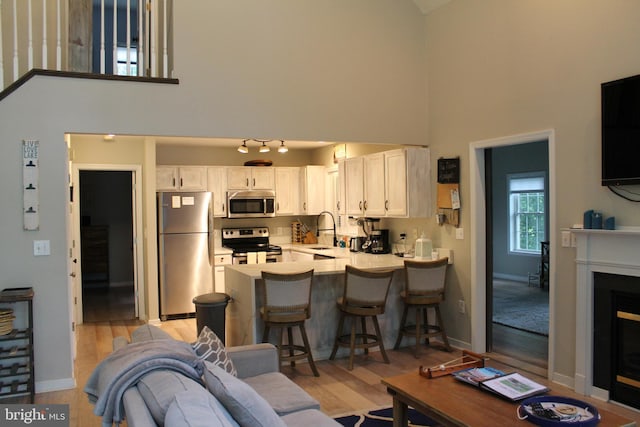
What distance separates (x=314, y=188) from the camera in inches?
310

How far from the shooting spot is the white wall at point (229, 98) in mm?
4066

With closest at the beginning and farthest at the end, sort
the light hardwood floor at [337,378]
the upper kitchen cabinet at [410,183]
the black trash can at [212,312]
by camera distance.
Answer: the light hardwood floor at [337,378] → the black trash can at [212,312] → the upper kitchen cabinet at [410,183]

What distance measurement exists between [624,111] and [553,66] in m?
0.80

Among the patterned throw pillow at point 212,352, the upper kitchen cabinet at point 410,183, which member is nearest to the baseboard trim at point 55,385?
the patterned throw pillow at point 212,352

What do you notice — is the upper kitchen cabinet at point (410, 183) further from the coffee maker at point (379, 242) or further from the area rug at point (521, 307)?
the area rug at point (521, 307)

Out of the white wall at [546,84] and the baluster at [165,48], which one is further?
the baluster at [165,48]

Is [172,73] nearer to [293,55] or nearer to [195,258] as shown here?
[293,55]

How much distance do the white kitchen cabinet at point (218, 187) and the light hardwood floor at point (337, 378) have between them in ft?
7.17

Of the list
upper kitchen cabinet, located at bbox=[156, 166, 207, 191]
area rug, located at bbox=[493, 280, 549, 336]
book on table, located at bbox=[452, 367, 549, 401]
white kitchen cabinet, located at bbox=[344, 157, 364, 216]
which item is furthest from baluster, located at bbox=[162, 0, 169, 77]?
area rug, located at bbox=[493, 280, 549, 336]

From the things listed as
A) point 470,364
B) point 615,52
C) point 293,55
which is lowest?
point 470,364

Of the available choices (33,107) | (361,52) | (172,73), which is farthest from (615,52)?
(33,107)

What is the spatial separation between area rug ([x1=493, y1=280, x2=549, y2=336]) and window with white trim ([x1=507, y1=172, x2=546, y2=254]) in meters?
0.79

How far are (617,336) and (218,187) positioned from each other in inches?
221

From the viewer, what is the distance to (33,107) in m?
4.05
